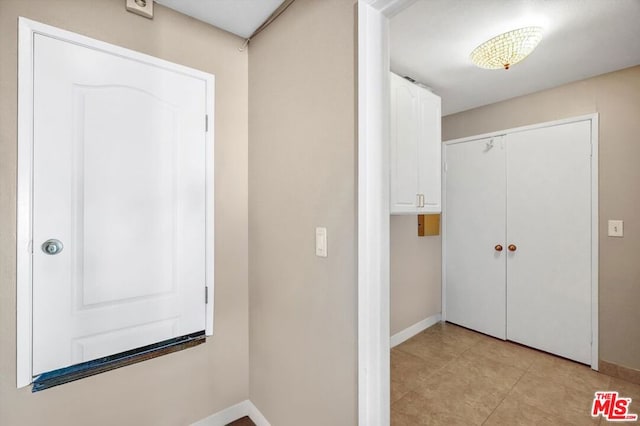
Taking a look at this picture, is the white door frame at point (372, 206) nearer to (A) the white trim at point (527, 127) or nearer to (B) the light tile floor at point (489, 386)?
(B) the light tile floor at point (489, 386)

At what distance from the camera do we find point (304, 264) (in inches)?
52.9

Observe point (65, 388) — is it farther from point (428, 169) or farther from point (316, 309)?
point (428, 169)

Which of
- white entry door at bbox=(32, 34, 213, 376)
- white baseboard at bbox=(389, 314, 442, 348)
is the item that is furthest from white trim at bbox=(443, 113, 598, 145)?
white entry door at bbox=(32, 34, 213, 376)

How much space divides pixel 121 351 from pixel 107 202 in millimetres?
751

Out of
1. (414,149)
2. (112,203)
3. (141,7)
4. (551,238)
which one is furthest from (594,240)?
(141,7)

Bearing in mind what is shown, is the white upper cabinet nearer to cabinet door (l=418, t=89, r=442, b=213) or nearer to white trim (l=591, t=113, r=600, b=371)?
cabinet door (l=418, t=89, r=442, b=213)

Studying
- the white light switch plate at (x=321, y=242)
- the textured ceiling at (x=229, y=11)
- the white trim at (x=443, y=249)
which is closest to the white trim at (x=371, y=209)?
the white light switch plate at (x=321, y=242)

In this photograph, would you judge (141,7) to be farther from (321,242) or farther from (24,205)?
(321,242)

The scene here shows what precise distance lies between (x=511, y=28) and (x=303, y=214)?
1.75 metres

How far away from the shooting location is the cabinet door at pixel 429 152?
2146 mm

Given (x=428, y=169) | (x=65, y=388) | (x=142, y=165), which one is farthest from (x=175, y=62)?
(x=428, y=169)

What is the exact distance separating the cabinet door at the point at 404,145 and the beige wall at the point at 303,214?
2.70 feet

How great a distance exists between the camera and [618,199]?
2.19m

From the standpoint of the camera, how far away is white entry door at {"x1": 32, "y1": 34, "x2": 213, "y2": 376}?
1205 millimetres
